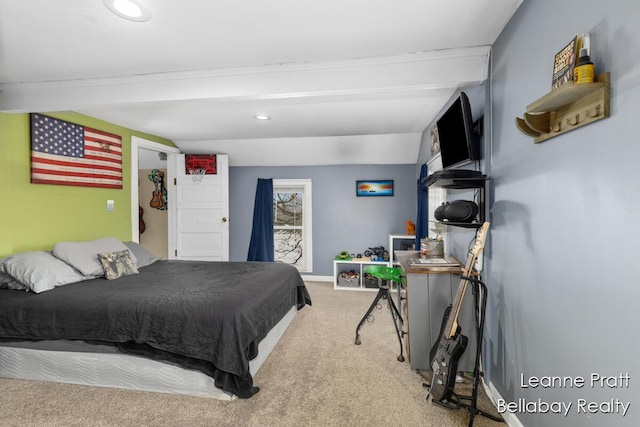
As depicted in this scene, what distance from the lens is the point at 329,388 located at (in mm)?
2277

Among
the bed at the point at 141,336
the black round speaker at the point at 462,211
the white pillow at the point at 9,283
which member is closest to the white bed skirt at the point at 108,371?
the bed at the point at 141,336

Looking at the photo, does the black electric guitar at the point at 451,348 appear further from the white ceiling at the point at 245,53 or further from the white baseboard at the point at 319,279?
the white baseboard at the point at 319,279

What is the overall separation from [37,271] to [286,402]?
2163 mm

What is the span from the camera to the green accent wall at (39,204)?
2.80 m

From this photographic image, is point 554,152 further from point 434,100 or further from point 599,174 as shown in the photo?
point 434,100

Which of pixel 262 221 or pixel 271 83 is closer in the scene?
pixel 271 83

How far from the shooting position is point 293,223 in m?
5.97

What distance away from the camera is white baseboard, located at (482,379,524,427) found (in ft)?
5.87

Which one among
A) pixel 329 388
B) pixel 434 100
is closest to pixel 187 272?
pixel 329 388

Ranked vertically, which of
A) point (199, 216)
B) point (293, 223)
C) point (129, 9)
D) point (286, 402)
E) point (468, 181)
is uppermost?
point (129, 9)

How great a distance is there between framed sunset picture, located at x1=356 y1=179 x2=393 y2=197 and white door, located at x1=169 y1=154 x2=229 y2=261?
2182 mm

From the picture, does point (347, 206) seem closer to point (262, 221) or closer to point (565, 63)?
point (262, 221)

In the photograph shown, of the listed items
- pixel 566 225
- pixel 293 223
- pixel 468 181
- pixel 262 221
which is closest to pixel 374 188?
pixel 293 223

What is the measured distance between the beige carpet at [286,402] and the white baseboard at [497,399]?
0.17 feet
